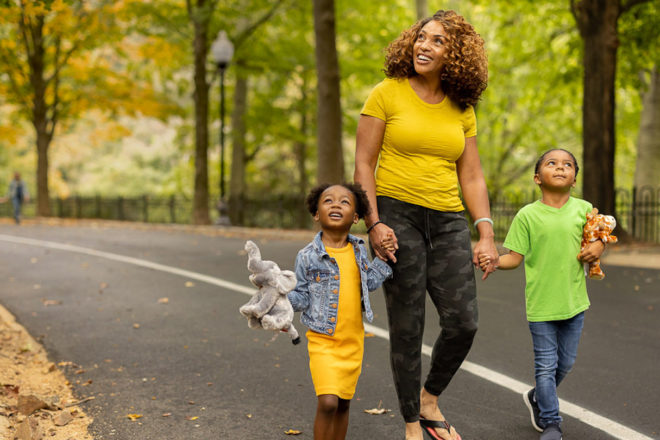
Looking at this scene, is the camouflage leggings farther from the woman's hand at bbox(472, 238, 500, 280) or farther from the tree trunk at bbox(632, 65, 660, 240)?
the tree trunk at bbox(632, 65, 660, 240)

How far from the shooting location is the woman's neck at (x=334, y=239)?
3199mm

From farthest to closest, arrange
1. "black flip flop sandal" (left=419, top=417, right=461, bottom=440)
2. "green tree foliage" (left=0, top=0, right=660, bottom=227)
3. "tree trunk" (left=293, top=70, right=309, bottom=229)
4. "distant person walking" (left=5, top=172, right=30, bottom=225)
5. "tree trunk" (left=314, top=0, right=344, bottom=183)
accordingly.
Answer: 1. "tree trunk" (left=293, top=70, right=309, bottom=229)
2. "distant person walking" (left=5, top=172, right=30, bottom=225)
3. "green tree foliage" (left=0, top=0, right=660, bottom=227)
4. "tree trunk" (left=314, top=0, right=344, bottom=183)
5. "black flip flop sandal" (left=419, top=417, right=461, bottom=440)

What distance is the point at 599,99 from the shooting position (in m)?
14.0

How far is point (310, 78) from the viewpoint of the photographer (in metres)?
27.4

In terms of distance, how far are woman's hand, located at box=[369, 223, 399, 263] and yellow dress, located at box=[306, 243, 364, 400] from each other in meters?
0.16

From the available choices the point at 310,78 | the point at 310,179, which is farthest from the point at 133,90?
the point at 310,179

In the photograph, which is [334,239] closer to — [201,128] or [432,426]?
[432,426]

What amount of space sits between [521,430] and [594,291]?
5.24 m

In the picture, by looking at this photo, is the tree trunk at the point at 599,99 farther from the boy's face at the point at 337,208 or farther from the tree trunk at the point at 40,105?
the tree trunk at the point at 40,105

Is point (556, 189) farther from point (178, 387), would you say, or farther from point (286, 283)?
point (178, 387)

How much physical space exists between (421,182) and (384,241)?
360 mm

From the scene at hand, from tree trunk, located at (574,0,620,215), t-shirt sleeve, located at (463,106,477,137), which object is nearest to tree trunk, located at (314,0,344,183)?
tree trunk, located at (574,0,620,215)

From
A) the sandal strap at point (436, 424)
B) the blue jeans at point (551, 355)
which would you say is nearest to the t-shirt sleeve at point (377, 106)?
the blue jeans at point (551, 355)

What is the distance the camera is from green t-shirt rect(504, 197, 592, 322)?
3527 millimetres
